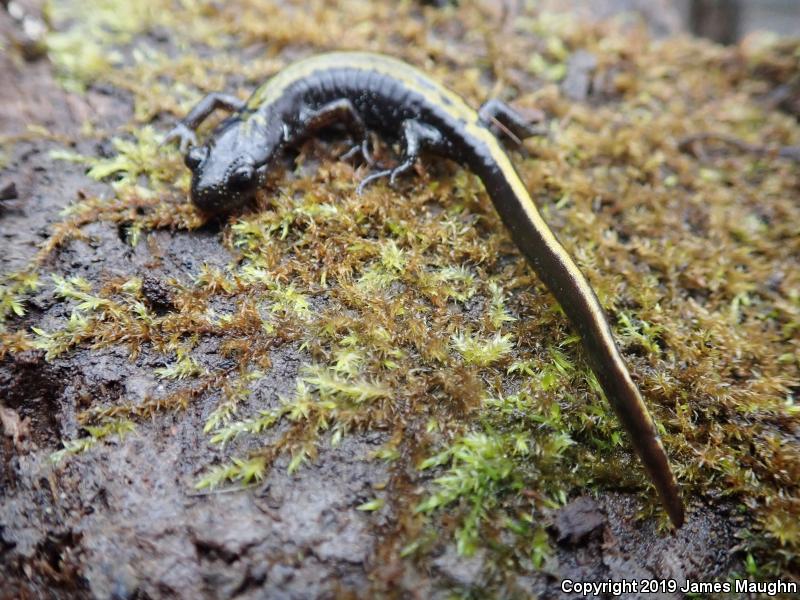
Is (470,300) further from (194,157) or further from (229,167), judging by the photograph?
(194,157)

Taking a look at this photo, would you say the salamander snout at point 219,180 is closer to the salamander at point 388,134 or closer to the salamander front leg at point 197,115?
the salamander at point 388,134

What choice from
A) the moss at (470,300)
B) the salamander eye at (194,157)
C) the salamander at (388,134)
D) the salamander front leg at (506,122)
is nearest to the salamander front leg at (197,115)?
the salamander at (388,134)

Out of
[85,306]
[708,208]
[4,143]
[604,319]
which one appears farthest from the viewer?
[708,208]

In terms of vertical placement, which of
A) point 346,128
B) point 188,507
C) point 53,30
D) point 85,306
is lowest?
point 188,507

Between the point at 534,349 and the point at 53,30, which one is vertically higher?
the point at 53,30

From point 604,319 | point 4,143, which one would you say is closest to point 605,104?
point 604,319

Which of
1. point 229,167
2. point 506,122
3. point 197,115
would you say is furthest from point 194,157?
point 506,122

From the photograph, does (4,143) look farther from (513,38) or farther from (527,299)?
(513,38)

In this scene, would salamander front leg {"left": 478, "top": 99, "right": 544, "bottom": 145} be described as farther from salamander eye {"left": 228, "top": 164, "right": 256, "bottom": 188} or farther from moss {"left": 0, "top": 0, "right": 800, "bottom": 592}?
salamander eye {"left": 228, "top": 164, "right": 256, "bottom": 188}
